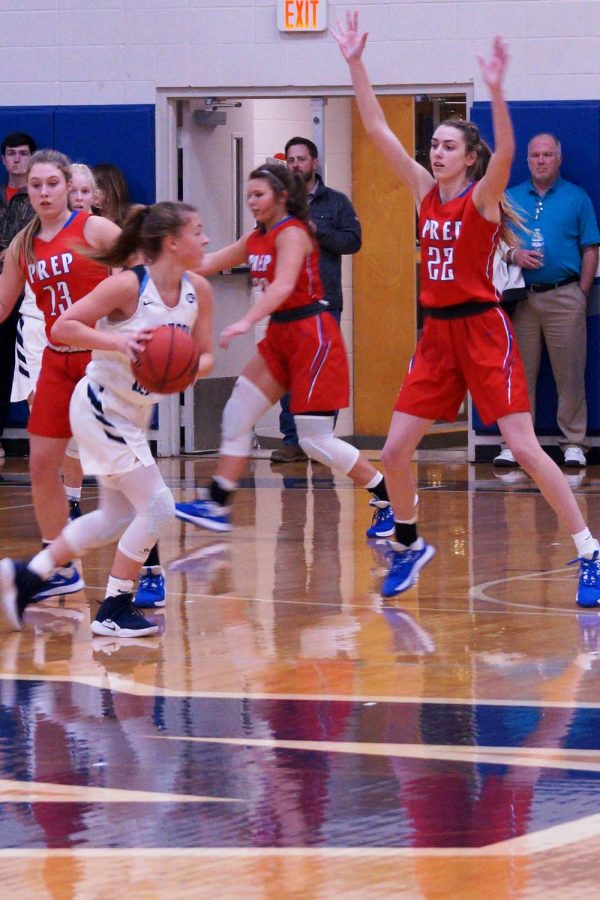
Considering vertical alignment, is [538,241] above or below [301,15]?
below

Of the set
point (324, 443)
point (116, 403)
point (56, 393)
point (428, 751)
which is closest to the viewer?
point (428, 751)

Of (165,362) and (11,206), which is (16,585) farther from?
(11,206)

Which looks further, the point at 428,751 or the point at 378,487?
the point at 378,487

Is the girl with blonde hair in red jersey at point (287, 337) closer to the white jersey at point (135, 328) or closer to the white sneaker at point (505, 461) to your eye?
the white jersey at point (135, 328)

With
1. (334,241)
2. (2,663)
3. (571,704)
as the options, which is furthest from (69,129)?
(571,704)

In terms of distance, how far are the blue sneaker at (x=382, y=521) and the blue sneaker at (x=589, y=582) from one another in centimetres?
170

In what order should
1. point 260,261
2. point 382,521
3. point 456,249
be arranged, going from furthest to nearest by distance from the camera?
point 382,521 → point 260,261 → point 456,249

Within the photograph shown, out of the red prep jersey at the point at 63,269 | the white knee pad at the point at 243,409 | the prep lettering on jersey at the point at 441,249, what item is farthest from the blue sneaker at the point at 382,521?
the red prep jersey at the point at 63,269

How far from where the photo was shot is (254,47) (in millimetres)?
10703

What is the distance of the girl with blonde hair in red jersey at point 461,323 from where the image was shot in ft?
19.2

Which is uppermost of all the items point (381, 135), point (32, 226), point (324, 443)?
point (381, 135)

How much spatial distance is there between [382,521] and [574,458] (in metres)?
2.99

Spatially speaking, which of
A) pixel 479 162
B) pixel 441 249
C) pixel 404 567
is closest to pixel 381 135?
pixel 479 162

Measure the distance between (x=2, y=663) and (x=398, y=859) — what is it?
2.13 meters
